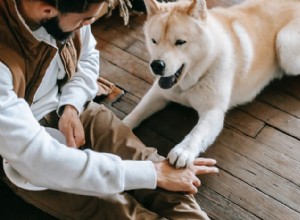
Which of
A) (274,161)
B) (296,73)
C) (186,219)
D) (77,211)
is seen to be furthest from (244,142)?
(77,211)

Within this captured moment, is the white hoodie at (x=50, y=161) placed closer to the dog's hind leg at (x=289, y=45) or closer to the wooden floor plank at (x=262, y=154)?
the wooden floor plank at (x=262, y=154)

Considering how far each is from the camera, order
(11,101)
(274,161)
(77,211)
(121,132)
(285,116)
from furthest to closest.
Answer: (285,116), (274,161), (121,132), (77,211), (11,101)

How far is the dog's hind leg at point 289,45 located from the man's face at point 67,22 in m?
1.04

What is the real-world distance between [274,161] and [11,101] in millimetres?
1076

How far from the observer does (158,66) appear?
1469mm

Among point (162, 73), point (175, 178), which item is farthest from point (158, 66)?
point (175, 178)

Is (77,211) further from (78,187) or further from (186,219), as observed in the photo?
(186,219)

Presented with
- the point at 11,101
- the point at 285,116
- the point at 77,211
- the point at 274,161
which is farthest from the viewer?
the point at 285,116

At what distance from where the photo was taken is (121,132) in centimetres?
136

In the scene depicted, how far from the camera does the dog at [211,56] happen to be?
1.46m

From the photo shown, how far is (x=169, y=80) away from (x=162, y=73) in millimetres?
88

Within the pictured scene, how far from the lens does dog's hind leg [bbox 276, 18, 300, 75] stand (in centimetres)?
174

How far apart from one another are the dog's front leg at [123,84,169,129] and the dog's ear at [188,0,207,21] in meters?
0.37

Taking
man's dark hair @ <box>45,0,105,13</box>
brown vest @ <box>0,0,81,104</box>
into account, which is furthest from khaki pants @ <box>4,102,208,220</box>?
man's dark hair @ <box>45,0,105,13</box>
